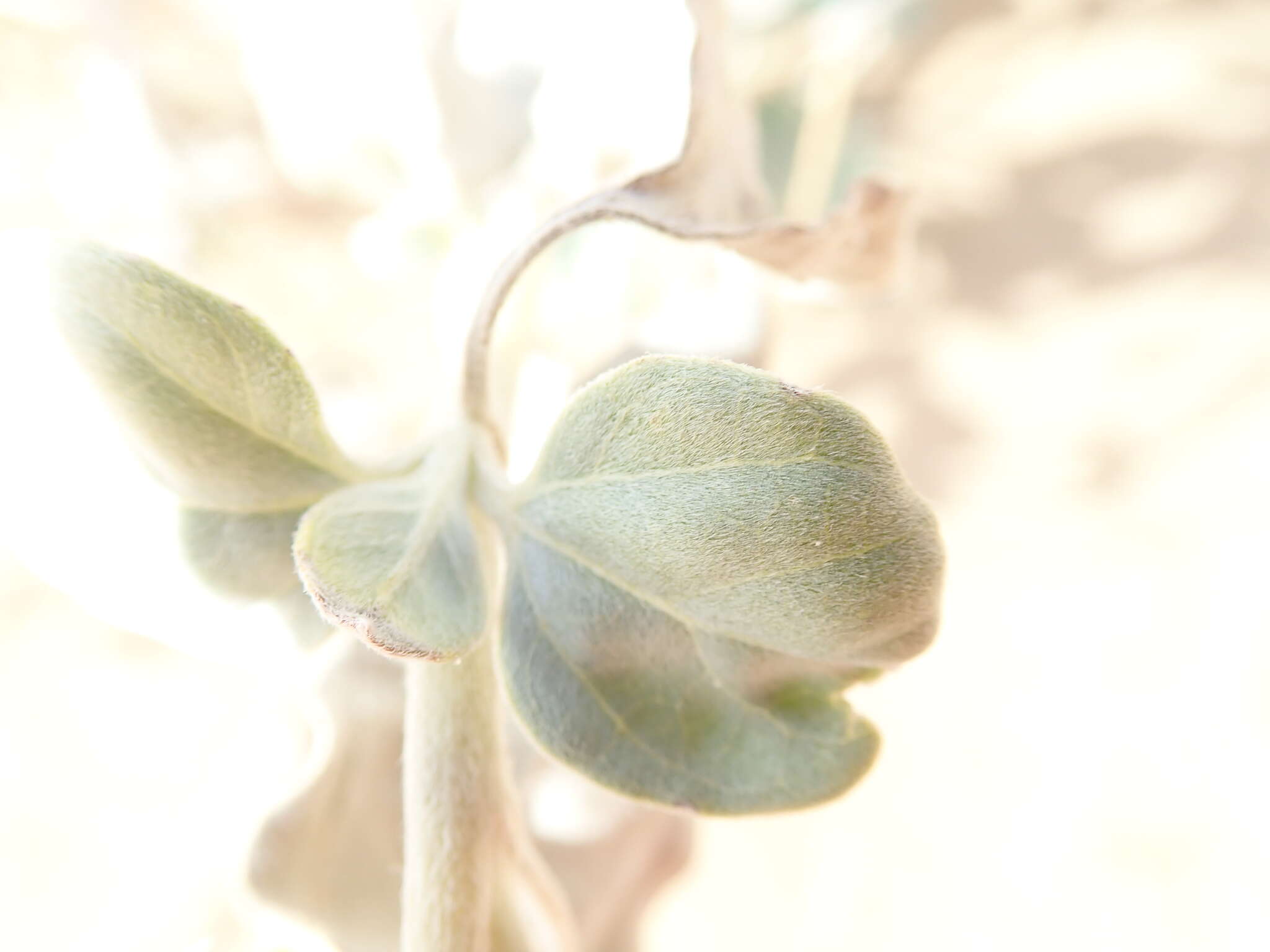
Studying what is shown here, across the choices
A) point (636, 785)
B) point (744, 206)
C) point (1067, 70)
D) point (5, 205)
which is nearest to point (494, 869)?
point (636, 785)

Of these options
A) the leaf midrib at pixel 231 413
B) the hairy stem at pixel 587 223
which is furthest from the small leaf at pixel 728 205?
the leaf midrib at pixel 231 413

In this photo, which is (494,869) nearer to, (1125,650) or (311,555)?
(311,555)

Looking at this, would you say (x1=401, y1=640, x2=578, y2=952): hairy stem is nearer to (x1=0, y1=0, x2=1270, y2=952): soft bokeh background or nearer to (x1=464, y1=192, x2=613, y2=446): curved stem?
(x1=464, y1=192, x2=613, y2=446): curved stem

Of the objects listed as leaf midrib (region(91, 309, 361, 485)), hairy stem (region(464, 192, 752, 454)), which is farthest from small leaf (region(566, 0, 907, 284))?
leaf midrib (region(91, 309, 361, 485))

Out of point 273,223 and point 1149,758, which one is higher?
point 273,223

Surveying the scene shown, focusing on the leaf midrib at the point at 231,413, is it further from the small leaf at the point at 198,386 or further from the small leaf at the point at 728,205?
the small leaf at the point at 728,205

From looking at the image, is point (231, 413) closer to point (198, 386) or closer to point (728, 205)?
point (198, 386)

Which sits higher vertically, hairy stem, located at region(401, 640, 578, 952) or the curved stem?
the curved stem

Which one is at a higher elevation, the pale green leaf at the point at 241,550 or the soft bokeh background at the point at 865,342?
the pale green leaf at the point at 241,550
